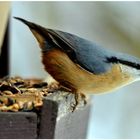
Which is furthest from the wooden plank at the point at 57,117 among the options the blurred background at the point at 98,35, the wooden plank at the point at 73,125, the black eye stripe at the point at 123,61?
the blurred background at the point at 98,35

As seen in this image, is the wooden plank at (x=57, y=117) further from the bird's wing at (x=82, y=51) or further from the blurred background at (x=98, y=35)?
the blurred background at (x=98, y=35)

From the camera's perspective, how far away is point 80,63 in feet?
4.30

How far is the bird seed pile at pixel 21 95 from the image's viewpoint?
4.19 feet

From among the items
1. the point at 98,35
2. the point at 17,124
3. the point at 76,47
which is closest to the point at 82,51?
the point at 76,47

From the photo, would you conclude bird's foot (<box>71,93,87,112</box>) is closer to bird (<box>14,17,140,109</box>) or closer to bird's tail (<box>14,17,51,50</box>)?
bird (<box>14,17,140,109</box>)

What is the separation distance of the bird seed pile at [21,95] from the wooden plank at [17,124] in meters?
0.02

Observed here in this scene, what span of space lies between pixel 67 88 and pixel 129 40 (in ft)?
3.75

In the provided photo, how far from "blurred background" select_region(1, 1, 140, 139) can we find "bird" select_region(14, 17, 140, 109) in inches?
39.0

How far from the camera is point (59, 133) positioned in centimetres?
129

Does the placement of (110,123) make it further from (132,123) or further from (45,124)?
(45,124)

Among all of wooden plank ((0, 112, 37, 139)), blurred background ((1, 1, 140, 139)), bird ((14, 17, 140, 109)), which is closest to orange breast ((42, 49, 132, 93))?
bird ((14, 17, 140, 109))

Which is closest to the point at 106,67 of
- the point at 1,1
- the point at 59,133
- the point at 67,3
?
the point at 59,133

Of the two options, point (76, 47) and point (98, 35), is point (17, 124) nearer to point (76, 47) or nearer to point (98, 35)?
point (76, 47)

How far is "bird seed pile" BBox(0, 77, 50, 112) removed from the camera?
4.19 ft
